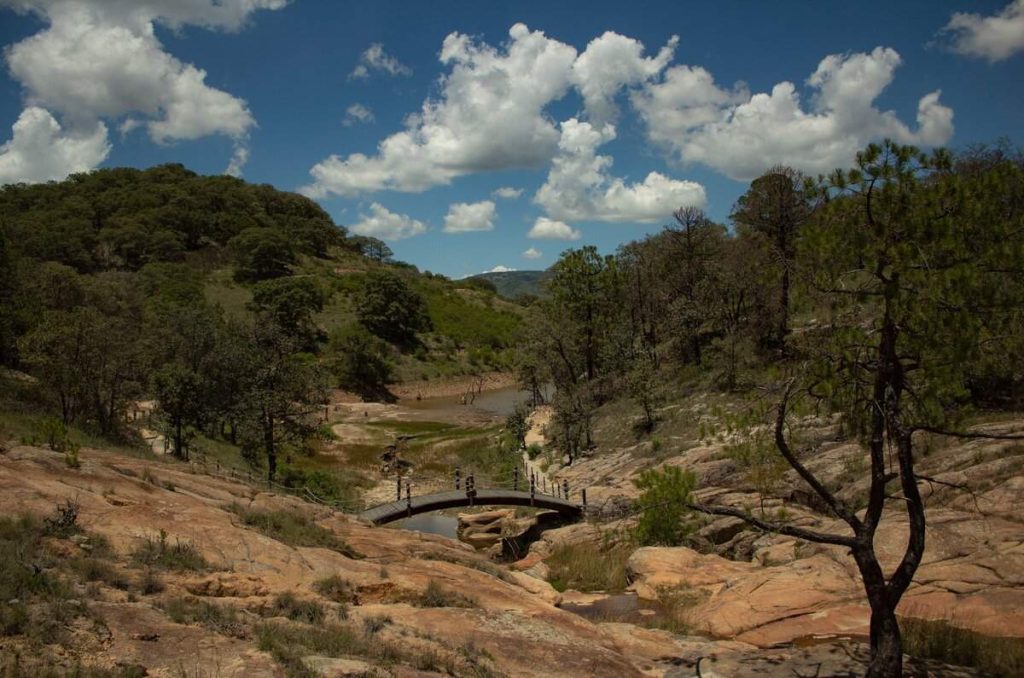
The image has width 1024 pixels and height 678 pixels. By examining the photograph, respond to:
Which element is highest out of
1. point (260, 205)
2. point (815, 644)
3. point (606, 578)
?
point (260, 205)

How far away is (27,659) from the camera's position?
6609 mm

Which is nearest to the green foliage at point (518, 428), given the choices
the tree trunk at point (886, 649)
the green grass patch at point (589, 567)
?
the green grass patch at point (589, 567)

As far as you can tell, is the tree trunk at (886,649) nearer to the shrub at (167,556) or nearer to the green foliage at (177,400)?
the shrub at (167,556)

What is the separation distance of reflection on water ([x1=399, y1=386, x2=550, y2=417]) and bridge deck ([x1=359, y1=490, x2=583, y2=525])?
45233 millimetres

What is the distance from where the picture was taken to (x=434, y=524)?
1345 inches

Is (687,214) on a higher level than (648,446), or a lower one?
higher

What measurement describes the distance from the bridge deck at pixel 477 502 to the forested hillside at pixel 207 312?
7.83 m

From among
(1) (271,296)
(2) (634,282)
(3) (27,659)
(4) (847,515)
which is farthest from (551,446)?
(1) (271,296)

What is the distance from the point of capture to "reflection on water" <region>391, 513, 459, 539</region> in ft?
107

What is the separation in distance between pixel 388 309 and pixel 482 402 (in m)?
23.2

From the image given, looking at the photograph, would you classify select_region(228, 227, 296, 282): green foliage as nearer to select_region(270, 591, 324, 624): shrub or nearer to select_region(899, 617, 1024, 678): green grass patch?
select_region(270, 591, 324, 624): shrub

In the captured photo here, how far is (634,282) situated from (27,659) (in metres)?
50.1

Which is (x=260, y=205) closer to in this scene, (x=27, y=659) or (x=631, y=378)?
(x=631, y=378)

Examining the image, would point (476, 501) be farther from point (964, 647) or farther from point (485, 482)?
point (964, 647)
